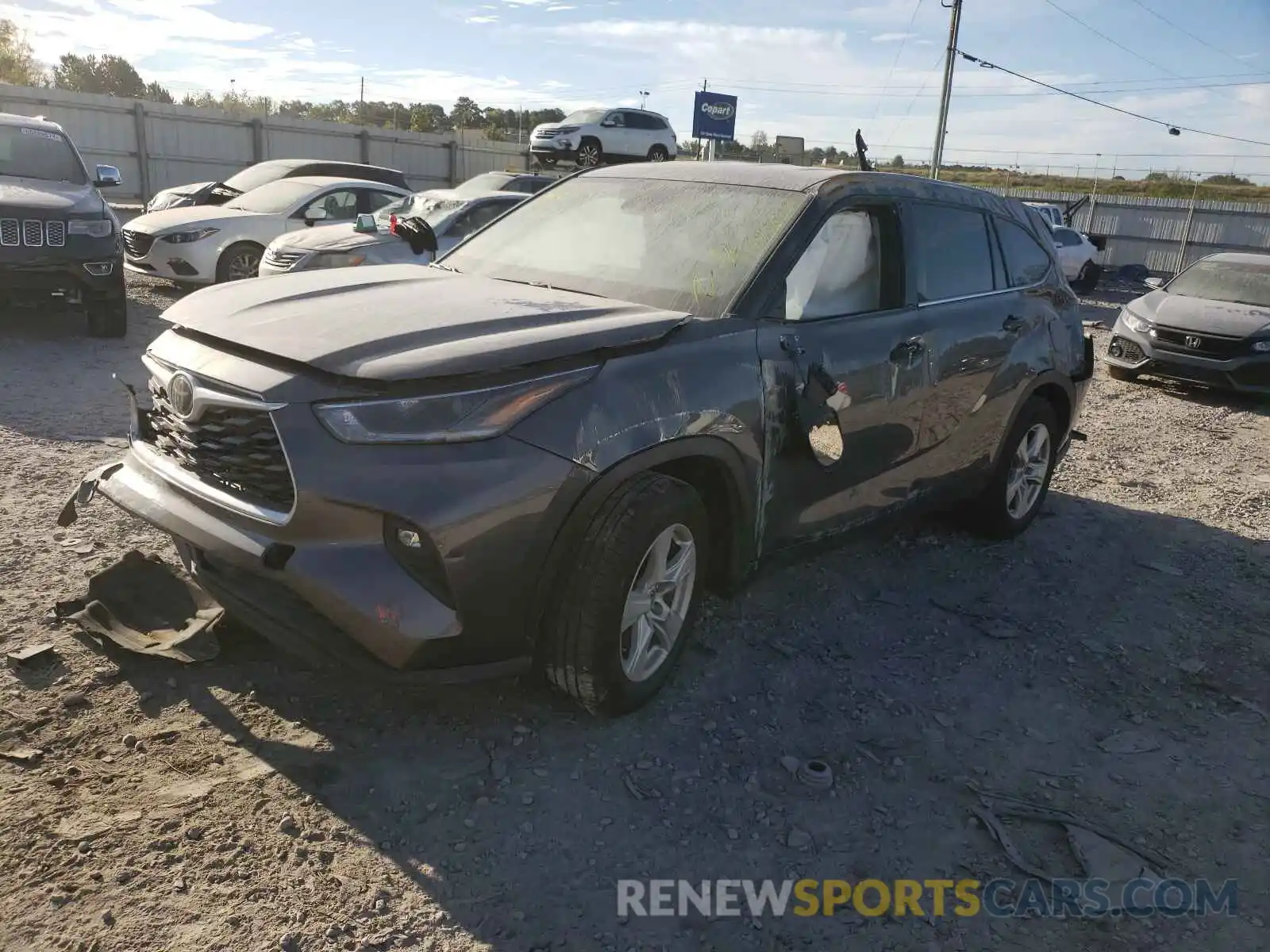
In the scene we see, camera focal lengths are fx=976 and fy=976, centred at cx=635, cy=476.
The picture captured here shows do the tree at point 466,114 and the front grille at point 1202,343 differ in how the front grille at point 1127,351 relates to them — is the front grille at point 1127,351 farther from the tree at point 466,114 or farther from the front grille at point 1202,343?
the tree at point 466,114

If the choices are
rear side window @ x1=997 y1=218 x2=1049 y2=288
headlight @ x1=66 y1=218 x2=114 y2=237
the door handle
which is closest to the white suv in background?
headlight @ x1=66 y1=218 x2=114 y2=237

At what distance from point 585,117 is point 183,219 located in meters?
16.5

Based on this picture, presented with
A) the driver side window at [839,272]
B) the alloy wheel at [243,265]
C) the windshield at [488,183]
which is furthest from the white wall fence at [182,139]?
the driver side window at [839,272]

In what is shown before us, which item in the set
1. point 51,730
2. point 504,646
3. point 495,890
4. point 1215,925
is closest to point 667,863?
point 495,890

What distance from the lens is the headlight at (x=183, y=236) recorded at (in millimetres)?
11477

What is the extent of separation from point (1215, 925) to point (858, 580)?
7.62 feet

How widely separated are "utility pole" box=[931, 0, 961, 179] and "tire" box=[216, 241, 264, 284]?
77.6 feet

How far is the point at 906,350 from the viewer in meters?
4.17

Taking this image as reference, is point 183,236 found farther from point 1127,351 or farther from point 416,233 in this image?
point 1127,351

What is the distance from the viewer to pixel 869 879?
277 cm

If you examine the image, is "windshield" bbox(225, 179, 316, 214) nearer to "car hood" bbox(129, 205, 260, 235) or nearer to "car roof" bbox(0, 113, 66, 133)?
"car hood" bbox(129, 205, 260, 235)

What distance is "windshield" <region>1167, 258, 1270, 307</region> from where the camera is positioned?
10875 millimetres

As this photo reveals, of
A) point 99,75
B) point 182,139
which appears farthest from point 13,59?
point 182,139

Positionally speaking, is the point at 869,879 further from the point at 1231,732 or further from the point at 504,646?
the point at 1231,732
